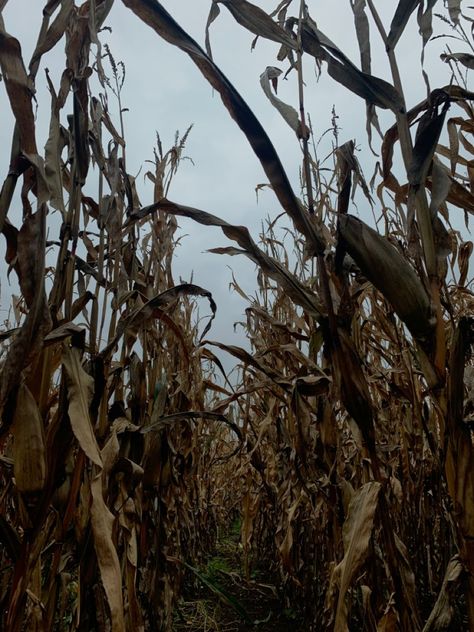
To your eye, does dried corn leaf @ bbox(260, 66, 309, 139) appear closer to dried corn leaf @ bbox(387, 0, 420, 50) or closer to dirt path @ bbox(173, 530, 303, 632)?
dried corn leaf @ bbox(387, 0, 420, 50)

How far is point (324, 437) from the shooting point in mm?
1373

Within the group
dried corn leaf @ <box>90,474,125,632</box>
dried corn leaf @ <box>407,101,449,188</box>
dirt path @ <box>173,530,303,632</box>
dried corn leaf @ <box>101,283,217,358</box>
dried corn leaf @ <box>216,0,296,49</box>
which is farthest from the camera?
dirt path @ <box>173,530,303,632</box>

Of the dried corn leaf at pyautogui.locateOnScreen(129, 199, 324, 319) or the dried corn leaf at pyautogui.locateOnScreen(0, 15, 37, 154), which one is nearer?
the dried corn leaf at pyautogui.locateOnScreen(0, 15, 37, 154)

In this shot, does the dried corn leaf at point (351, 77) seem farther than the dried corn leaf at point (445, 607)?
Yes

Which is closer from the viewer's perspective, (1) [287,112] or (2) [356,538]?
(2) [356,538]

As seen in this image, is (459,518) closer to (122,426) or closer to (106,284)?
(122,426)

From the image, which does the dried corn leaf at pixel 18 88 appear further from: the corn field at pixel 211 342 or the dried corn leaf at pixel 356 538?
the dried corn leaf at pixel 356 538

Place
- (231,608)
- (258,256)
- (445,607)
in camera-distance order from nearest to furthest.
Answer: (445,607)
(258,256)
(231,608)

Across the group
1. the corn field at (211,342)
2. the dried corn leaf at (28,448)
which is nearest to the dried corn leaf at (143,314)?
the corn field at (211,342)

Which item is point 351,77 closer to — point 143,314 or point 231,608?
point 143,314

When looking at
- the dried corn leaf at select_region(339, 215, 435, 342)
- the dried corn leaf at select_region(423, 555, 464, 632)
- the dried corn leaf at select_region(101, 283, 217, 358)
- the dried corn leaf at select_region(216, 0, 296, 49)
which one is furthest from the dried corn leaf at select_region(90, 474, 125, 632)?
the dried corn leaf at select_region(216, 0, 296, 49)

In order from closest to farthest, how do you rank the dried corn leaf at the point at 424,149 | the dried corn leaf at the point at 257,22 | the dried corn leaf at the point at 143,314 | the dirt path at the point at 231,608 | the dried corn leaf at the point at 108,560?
the dried corn leaf at the point at 108,560
the dried corn leaf at the point at 424,149
the dried corn leaf at the point at 257,22
the dried corn leaf at the point at 143,314
the dirt path at the point at 231,608

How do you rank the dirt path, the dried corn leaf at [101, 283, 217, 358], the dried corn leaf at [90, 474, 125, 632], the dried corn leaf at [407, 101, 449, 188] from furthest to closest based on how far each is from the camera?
the dirt path, the dried corn leaf at [101, 283, 217, 358], the dried corn leaf at [407, 101, 449, 188], the dried corn leaf at [90, 474, 125, 632]

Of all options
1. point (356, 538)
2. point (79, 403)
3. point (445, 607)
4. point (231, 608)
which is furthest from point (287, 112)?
point (231, 608)
